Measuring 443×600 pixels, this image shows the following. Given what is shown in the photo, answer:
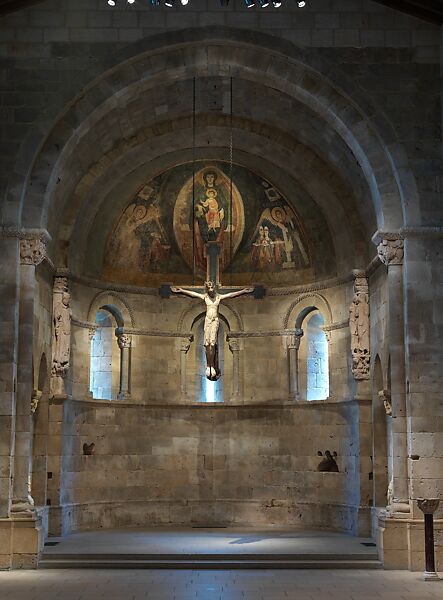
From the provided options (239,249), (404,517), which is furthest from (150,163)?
(404,517)

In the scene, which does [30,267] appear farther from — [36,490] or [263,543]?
[263,543]

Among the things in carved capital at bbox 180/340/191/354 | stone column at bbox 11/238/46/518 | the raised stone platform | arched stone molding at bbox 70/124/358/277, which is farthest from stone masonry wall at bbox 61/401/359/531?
stone column at bbox 11/238/46/518

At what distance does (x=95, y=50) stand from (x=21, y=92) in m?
1.60

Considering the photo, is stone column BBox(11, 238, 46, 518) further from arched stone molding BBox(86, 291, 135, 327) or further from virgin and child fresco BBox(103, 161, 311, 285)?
virgin and child fresco BBox(103, 161, 311, 285)

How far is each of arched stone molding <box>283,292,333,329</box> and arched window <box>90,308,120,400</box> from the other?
13.9ft

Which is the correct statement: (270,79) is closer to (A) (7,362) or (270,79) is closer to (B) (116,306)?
(B) (116,306)

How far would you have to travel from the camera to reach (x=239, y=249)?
2280 centimetres

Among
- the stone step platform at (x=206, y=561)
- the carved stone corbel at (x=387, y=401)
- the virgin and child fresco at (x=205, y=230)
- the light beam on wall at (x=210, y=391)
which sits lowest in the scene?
the stone step platform at (x=206, y=561)

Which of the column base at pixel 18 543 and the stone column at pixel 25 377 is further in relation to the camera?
the stone column at pixel 25 377

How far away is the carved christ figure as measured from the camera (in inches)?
698

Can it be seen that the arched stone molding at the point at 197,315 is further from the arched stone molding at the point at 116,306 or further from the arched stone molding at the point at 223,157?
the arched stone molding at the point at 223,157

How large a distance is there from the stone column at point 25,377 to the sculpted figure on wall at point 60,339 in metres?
2.75

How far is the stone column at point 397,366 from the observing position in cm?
1606

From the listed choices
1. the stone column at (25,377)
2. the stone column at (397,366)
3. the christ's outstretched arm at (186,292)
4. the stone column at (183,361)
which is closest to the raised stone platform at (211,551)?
the stone column at (25,377)
